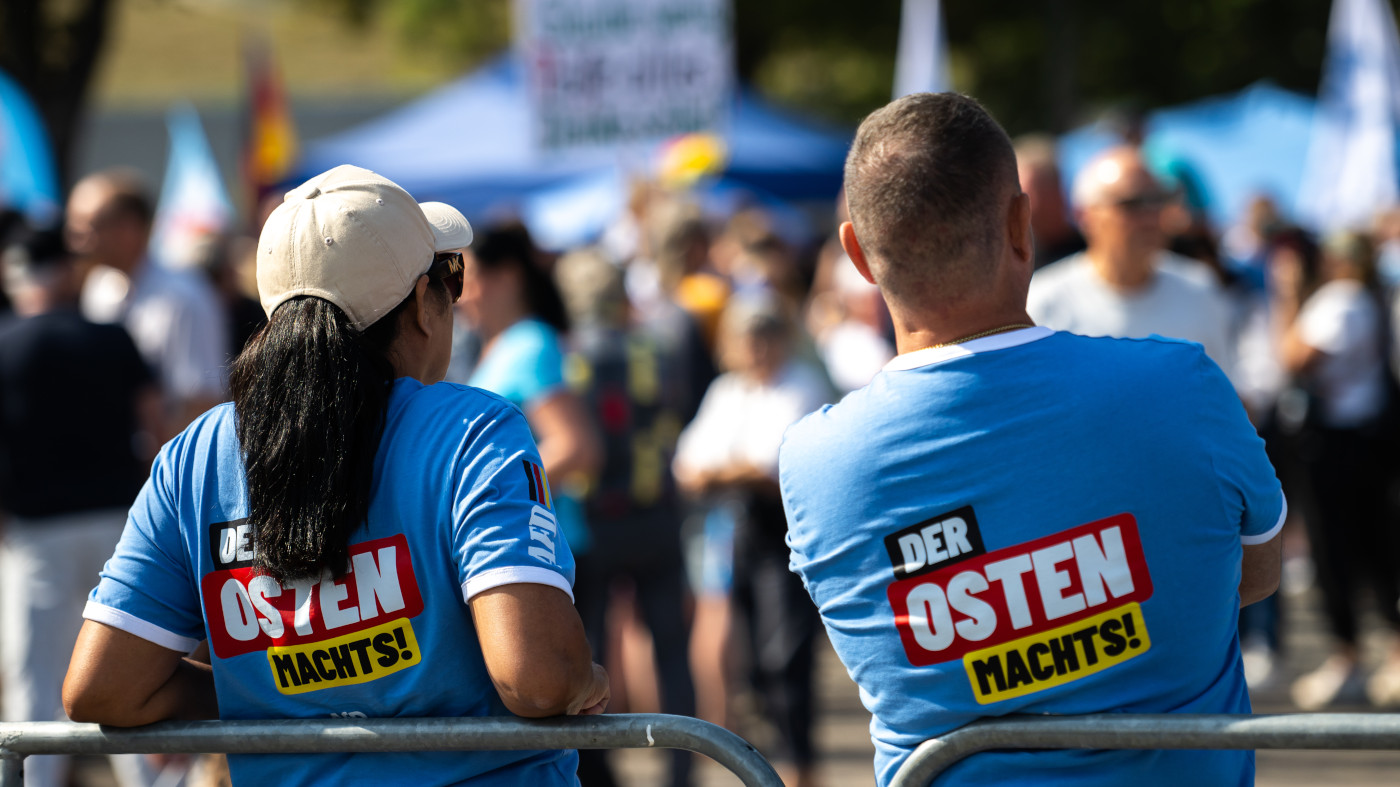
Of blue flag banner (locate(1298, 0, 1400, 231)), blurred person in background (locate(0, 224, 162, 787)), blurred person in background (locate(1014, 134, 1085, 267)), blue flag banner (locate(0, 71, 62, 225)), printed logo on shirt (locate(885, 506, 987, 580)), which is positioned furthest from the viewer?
blue flag banner (locate(1298, 0, 1400, 231))

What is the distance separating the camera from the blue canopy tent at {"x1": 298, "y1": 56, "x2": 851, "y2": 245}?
49.7 feet

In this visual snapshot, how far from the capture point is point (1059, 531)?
1968mm

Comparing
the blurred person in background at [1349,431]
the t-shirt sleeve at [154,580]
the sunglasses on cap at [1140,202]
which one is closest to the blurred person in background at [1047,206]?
the sunglasses on cap at [1140,202]

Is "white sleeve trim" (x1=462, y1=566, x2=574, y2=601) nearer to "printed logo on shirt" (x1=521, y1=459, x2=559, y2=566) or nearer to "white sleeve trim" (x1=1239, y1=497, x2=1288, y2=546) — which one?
"printed logo on shirt" (x1=521, y1=459, x2=559, y2=566)

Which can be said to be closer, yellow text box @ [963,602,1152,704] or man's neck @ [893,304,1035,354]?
yellow text box @ [963,602,1152,704]

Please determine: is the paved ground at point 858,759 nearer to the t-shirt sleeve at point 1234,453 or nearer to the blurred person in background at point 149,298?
the blurred person in background at point 149,298

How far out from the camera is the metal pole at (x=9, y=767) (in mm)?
2303

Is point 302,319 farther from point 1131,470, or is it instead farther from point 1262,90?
point 1262,90

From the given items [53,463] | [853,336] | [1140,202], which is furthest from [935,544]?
[853,336]

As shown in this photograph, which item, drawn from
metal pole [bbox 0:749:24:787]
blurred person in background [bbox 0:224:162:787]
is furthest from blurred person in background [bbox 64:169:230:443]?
metal pole [bbox 0:749:24:787]

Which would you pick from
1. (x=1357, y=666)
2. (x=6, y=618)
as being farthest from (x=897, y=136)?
(x=1357, y=666)

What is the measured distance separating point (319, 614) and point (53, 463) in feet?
12.3

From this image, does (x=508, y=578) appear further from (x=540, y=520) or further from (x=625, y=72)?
(x=625, y=72)

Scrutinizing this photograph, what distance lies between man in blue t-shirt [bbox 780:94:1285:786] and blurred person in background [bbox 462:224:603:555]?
2.52 meters
